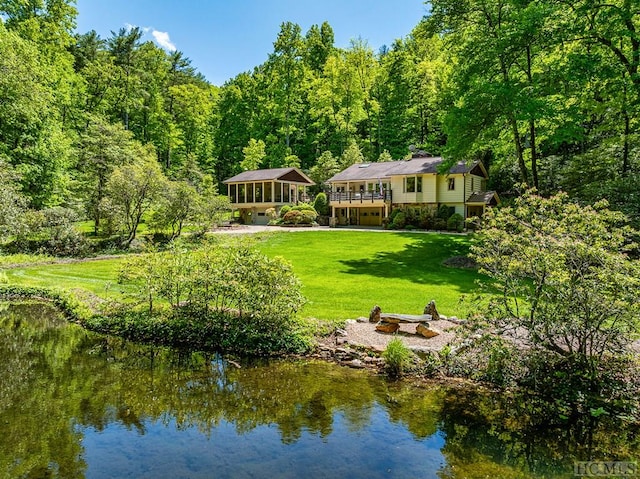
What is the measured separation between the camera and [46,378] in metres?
7.98

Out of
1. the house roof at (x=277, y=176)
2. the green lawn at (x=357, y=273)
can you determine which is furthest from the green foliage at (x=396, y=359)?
the house roof at (x=277, y=176)

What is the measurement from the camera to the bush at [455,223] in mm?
30188

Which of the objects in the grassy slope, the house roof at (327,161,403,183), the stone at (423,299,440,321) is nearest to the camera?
the stone at (423,299,440,321)

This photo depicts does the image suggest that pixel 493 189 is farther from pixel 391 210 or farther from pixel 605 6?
pixel 605 6

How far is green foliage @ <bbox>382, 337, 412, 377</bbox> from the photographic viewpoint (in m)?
8.20

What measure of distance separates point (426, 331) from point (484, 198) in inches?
925

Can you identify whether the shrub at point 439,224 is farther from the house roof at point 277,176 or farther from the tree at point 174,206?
the tree at point 174,206

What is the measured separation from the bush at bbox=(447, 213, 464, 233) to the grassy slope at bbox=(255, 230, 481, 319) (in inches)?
185

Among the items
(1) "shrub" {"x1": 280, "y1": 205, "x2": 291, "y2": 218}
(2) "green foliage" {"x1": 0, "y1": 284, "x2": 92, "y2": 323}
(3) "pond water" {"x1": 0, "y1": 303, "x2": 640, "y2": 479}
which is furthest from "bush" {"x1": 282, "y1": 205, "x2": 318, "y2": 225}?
(3) "pond water" {"x1": 0, "y1": 303, "x2": 640, "y2": 479}

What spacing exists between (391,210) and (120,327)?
27.5 meters

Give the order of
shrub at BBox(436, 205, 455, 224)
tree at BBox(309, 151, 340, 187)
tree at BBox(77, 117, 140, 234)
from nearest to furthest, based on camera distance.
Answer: tree at BBox(77, 117, 140, 234), shrub at BBox(436, 205, 455, 224), tree at BBox(309, 151, 340, 187)

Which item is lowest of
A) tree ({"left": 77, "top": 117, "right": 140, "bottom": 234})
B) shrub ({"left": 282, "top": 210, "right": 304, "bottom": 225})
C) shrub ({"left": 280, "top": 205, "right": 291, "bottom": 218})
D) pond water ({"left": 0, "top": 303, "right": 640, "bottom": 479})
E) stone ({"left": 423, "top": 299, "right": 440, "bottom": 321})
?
pond water ({"left": 0, "top": 303, "right": 640, "bottom": 479})

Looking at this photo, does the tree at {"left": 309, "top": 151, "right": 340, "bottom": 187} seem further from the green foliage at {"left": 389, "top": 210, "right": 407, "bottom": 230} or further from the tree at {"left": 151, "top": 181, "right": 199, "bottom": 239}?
the tree at {"left": 151, "top": 181, "right": 199, "bottom": 239}

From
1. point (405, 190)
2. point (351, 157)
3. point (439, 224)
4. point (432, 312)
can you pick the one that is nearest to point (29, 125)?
point (351, 157)
